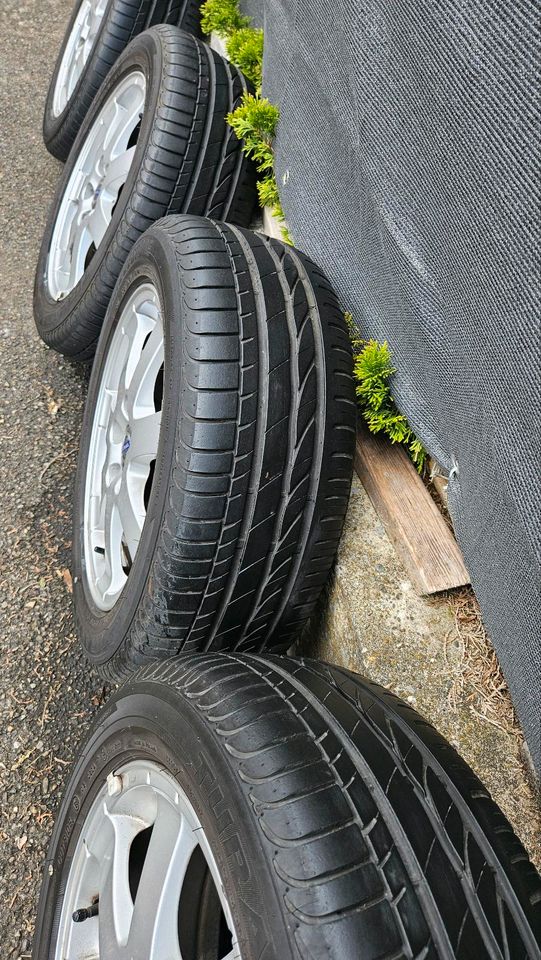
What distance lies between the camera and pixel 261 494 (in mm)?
1674

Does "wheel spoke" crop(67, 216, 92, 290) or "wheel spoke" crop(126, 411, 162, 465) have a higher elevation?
"wheel spoke" crop(67, 216, 92, 290)

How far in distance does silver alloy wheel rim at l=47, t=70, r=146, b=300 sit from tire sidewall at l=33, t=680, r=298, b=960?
1840 mm

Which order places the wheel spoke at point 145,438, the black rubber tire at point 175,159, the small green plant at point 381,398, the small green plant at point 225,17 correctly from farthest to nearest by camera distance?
the small green plant at point 225,17
the black rubber tire at point 175,159
the wheel spoke at point 145,438
the small green plant at point 381,398

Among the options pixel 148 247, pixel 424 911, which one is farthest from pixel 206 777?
pixel 148 247

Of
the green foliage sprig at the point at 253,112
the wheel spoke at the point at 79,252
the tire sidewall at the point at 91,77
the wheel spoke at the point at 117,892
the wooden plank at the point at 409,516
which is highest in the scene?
the tire sidewall at the point at 91,77

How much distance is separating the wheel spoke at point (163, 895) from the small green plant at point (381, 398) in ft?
3.27

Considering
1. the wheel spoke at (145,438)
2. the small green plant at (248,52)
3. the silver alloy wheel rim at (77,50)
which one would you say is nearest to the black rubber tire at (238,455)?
the wheel spoke at (145,438)

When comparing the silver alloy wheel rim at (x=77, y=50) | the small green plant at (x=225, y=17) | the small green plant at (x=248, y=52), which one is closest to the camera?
the small green plant at (x=248, y=52)

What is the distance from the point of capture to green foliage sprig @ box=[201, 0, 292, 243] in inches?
92.4

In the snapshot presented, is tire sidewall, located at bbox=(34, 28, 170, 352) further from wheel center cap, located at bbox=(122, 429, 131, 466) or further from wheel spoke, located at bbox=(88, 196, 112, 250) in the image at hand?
wheel center cap, located at bbox=(122, 429, 131, 466)

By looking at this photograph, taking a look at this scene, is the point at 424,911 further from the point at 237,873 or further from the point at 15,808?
the point at 15,808

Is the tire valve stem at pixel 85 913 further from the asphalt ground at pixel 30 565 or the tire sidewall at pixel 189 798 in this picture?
the asphalt ground at pixel 30 565

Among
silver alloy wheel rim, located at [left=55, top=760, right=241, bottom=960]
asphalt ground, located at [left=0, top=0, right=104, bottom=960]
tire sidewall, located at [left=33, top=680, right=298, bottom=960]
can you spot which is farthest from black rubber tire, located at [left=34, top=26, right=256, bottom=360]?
silver alloy wheel rim, located at [left=55, top=760, right=241, bottom=960]

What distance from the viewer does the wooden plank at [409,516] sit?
169 centimetres
